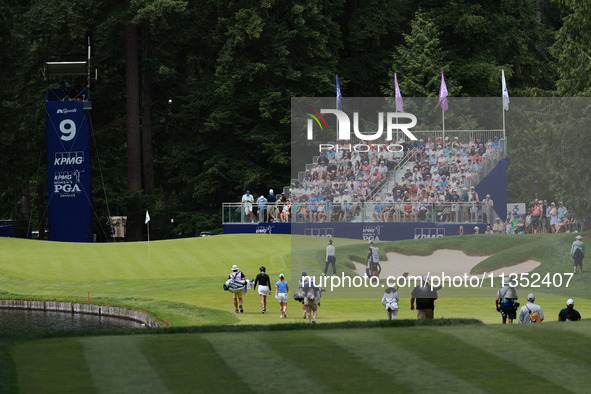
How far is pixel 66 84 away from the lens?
5697cm

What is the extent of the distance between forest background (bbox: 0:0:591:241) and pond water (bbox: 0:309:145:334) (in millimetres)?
20842

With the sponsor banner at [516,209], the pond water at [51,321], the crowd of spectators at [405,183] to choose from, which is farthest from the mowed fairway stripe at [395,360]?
the pond water at [51,321]

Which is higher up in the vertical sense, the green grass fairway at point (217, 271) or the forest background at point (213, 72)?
the forest background at point (213, 72)

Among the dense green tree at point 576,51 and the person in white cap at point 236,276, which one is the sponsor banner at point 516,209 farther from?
the dense green tree at point 576,51

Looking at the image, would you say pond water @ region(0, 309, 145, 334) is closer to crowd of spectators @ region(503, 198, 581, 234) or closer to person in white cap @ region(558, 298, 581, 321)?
crowd of spectators @ region(503, 198, 581, 234)

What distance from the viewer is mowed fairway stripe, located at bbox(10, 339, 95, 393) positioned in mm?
15023

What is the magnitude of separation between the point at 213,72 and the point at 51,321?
33714mm

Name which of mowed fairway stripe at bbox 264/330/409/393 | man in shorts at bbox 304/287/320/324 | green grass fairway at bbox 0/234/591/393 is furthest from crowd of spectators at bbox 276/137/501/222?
mowed fairway stripe at bbox 264/330/409/393

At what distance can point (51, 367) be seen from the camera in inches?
640

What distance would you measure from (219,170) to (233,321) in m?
32.0

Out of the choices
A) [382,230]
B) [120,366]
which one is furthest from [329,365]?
[382,230]

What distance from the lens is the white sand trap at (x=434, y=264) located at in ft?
101

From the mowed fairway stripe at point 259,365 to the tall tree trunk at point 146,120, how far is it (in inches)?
1867

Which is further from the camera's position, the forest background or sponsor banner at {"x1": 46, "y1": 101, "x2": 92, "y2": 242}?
the forest background
